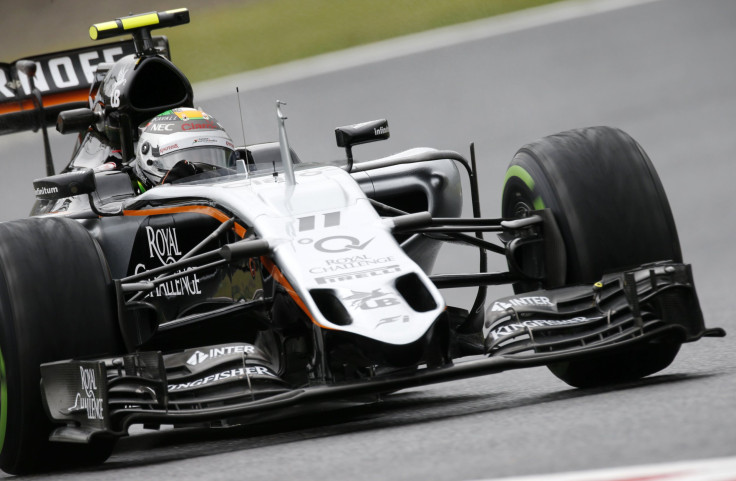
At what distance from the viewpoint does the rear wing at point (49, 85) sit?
9281mm

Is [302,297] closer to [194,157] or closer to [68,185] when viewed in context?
[68,185]

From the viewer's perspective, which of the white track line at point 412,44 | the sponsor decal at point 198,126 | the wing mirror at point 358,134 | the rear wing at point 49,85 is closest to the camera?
the wing mirror at point 358,134

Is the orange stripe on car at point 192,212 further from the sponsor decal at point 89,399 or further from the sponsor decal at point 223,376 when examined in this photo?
the sponsor decal at point 89,399

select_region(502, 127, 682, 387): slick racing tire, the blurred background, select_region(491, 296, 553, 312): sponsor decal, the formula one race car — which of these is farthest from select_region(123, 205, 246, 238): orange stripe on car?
the blurred background

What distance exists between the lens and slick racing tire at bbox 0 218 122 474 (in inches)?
215

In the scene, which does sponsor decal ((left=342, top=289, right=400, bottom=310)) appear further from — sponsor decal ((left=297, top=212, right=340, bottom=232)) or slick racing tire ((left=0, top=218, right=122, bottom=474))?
slick racing tire ((left=0, top=218, right=122, bottom=474))

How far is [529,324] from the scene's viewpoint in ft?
18.2

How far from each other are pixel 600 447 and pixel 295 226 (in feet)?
6.74

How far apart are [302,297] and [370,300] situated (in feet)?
0.90

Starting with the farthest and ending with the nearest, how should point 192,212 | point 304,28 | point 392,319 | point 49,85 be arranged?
point 304,28 < point 49,85 < point 192,212 < point 392,319

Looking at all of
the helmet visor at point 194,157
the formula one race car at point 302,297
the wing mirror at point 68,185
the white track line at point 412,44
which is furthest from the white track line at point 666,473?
the white track line at point 412,44

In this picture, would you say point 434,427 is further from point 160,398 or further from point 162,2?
point 162,2

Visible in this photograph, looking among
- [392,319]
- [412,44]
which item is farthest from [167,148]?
[412,44]

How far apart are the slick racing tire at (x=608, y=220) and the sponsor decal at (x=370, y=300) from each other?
1015 millimetres
